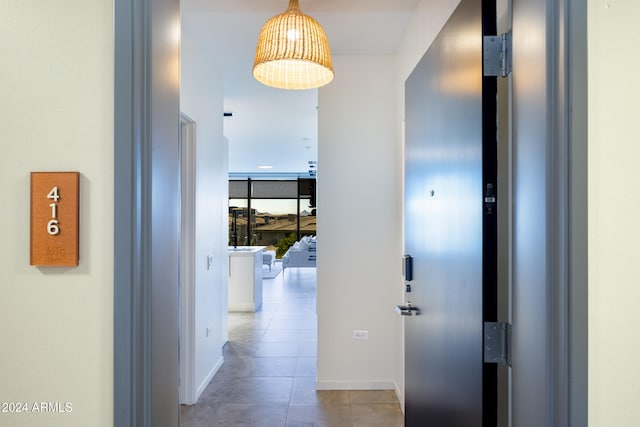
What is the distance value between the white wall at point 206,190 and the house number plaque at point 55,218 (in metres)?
1.90

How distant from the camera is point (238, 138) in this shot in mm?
7102

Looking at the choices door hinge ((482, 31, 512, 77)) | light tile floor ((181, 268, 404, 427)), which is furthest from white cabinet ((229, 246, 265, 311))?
door hinge ((482, 31, 512, 77))

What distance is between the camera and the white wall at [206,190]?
115 inches

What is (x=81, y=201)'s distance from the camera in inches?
39.4

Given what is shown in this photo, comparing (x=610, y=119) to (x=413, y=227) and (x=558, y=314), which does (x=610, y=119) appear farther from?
(x=413, y=227)

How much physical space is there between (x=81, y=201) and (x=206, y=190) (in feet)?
8.21

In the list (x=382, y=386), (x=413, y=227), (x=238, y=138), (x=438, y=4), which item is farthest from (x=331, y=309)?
(x=238, y=138)

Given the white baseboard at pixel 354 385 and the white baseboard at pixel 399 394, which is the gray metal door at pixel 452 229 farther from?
the white baseboard at pixel 354 385

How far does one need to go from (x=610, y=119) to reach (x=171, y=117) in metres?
1.10

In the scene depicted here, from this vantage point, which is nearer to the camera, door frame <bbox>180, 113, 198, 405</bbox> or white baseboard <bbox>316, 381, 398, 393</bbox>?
door frame <bbox>180, 113, 198, 405</bbox>

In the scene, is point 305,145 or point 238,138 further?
point 305,145

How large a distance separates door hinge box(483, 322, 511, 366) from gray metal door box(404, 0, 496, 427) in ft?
0.07

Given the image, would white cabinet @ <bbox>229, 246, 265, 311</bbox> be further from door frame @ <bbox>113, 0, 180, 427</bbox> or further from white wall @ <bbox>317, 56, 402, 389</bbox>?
door frame @ <bbox>113, 0, 180, 427</bbox>

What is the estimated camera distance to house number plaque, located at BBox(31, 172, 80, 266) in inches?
38.9
